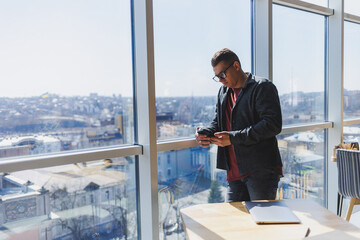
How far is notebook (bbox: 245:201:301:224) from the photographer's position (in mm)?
1312

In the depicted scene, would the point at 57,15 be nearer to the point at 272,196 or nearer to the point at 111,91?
the point at 111,91

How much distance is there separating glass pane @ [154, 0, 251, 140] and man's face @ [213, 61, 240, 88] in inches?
16.7

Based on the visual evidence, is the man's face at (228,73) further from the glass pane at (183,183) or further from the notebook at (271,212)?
the notebook at (271,212)

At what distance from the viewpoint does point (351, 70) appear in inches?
153

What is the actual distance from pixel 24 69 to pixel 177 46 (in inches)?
42.6

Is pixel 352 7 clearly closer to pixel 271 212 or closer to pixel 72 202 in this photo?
pixel 271 212

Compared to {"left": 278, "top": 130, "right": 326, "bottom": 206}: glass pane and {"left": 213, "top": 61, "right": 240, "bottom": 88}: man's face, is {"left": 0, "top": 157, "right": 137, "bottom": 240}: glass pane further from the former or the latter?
{"left": 278, "top": 130, "right": 326, "bottom": 206}: glass pane

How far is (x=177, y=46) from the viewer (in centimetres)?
233

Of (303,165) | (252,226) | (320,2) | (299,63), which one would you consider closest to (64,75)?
(252,226)

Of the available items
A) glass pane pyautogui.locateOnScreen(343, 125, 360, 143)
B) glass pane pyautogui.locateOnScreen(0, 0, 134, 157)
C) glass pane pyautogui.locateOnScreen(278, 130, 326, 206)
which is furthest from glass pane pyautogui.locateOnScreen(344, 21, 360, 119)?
glass pane pyautogui.locateOnScreen(0, 0, 134, 157)

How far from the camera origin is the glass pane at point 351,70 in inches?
149

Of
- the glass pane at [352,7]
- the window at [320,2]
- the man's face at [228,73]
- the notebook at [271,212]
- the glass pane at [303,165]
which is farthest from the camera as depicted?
the glass pane at [352,7]

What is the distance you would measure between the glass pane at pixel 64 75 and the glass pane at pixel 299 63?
1.61 m

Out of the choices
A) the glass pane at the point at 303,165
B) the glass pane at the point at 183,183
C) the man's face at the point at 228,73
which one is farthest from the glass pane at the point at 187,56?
the glass pane at the point at 303,165
